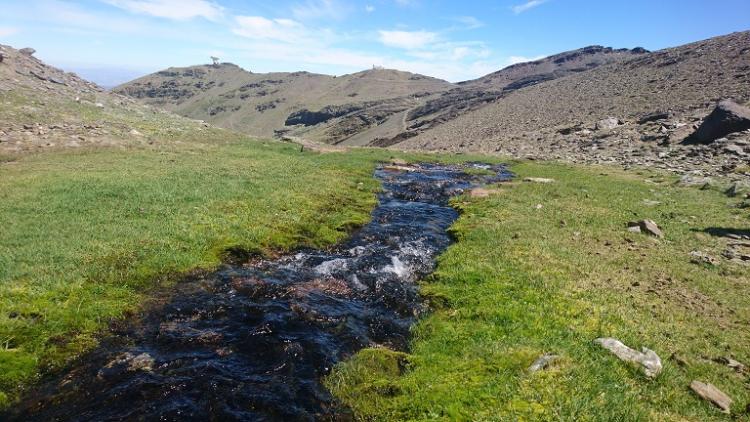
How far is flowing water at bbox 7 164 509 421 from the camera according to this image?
948 cm

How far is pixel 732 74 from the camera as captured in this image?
6738 cm

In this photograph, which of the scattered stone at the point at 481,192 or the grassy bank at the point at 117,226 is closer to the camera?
the grassy bank at the point at 117,226

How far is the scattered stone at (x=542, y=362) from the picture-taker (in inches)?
394

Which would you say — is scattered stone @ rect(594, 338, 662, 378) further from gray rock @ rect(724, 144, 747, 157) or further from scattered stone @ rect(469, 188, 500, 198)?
gray rock @ rect(724, 144, 747, 157)

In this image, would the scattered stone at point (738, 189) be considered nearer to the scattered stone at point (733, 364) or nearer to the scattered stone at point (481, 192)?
the scattered stone at point (481, 192)

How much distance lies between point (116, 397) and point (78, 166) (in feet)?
94.5

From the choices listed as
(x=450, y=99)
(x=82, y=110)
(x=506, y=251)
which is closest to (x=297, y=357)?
(x=506, y=251)

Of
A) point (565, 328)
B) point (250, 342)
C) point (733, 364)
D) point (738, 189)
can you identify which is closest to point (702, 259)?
point (733, 364)

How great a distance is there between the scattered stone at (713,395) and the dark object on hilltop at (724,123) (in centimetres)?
5019

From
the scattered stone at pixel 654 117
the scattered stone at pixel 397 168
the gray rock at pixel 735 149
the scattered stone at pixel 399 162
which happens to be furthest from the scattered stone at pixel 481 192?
the scattered stone at pixel 654 117

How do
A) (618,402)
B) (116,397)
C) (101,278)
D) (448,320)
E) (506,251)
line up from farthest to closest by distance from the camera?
1. (506,251)
2. (101,278)
3. (448,320)
4. (116,397)
5. (618,402)

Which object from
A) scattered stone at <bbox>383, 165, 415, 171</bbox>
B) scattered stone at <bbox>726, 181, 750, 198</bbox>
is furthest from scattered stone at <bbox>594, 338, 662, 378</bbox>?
scattered stone at <bbox>383, 165, 415, 171</bbox>

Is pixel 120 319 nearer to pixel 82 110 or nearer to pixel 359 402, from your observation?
pixel 359 402

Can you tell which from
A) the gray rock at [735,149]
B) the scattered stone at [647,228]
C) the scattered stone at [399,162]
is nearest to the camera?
the scattered stone at [647,228]
